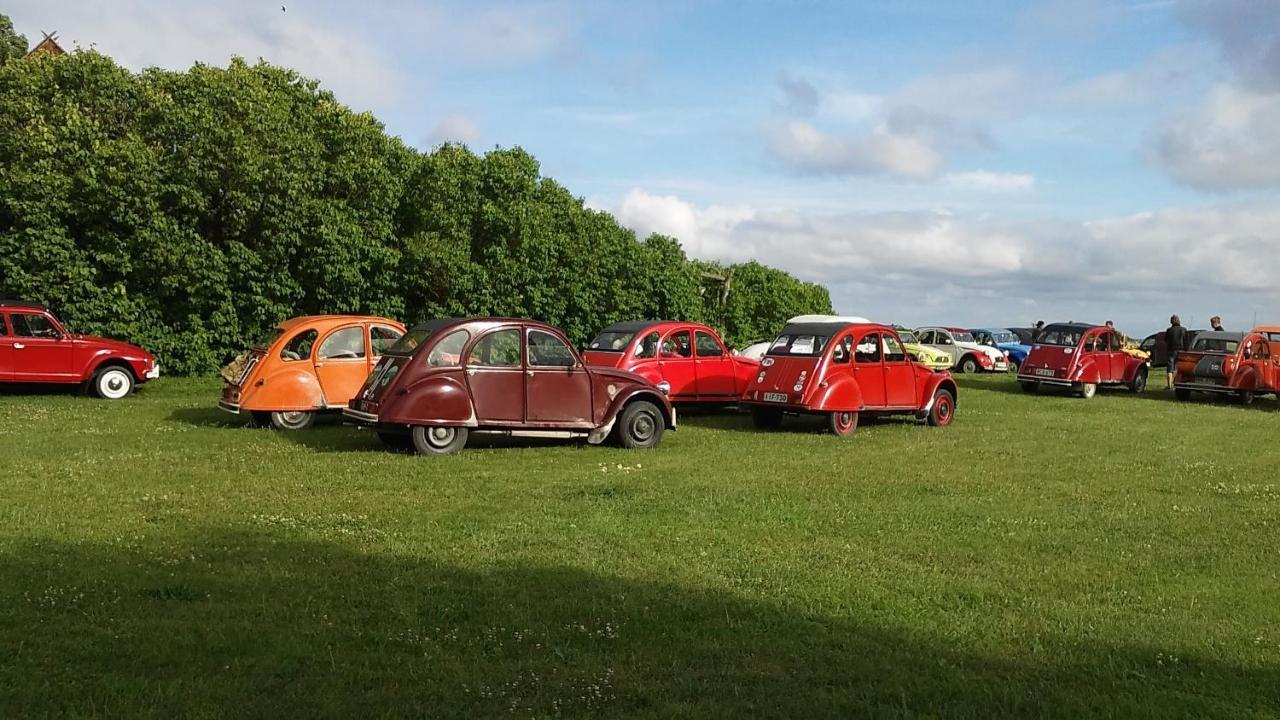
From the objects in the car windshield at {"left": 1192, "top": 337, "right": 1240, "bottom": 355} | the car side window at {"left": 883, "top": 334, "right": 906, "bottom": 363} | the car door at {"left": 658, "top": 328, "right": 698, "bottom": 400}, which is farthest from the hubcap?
the car windshield at {"left": 1192, "top": 337, "right": 1240, "bottom": 355}

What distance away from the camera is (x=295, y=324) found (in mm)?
14953

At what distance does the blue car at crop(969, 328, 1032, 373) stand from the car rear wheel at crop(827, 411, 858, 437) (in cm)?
2509

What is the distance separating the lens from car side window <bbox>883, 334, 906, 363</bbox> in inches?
655

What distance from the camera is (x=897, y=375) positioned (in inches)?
656

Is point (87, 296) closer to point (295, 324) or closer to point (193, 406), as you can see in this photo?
point (193, 406)

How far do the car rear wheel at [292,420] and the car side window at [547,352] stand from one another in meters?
4.06

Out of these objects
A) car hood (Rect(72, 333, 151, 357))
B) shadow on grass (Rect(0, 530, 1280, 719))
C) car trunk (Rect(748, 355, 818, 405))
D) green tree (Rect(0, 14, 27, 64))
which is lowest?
shadow on grass (Rect(0, 530, 1280, 719))

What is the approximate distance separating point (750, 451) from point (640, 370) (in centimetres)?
419

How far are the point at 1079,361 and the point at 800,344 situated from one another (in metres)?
11.7

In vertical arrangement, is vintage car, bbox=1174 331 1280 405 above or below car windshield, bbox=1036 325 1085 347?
below

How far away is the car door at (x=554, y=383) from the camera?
12.8m

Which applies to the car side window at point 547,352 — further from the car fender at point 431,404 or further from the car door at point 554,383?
the car fender at point 431,404

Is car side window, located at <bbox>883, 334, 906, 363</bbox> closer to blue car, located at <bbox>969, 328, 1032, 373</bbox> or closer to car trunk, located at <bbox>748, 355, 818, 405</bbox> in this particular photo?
car trunk, located at <bbox>748, 355, 818, 405</bbox>

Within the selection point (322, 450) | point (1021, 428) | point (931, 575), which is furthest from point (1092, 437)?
point (322, 450)
